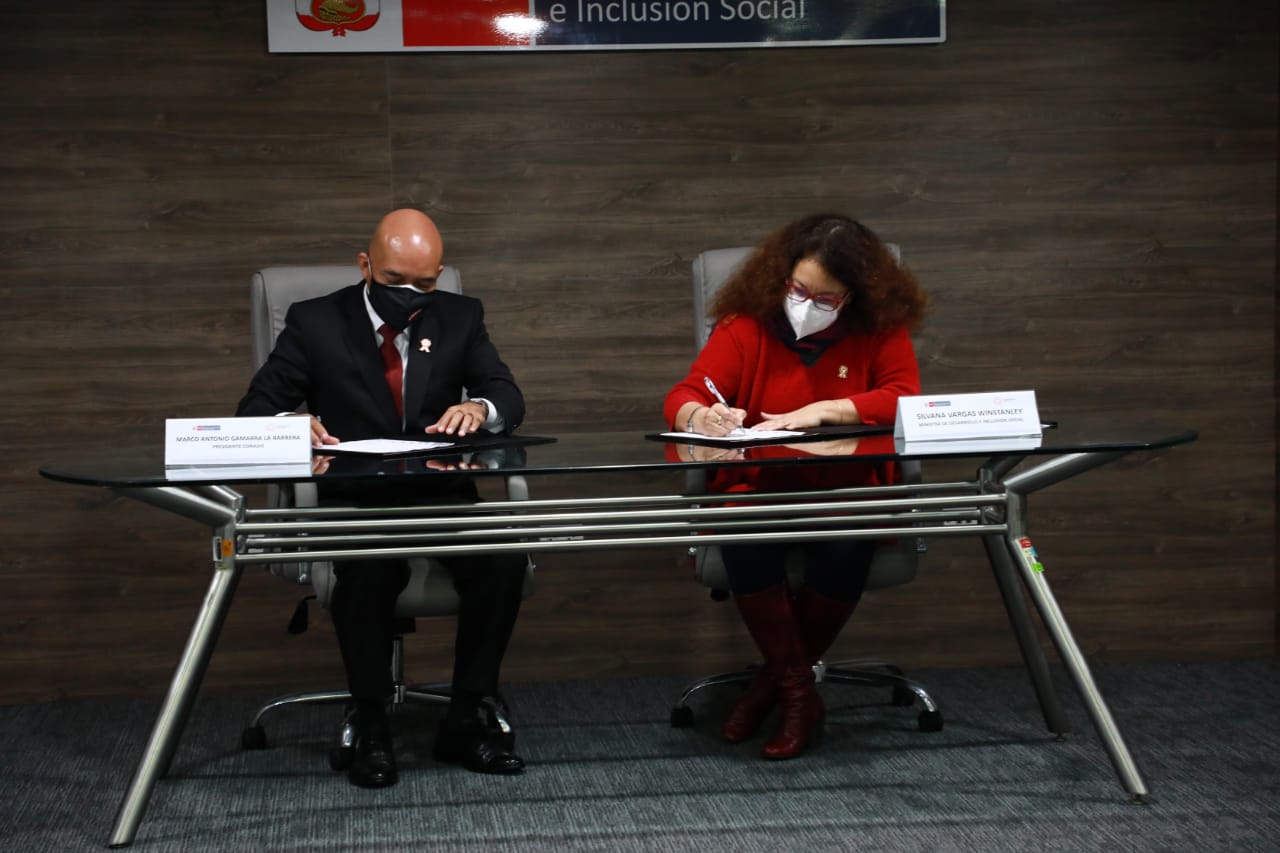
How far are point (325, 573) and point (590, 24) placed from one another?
5.64ft

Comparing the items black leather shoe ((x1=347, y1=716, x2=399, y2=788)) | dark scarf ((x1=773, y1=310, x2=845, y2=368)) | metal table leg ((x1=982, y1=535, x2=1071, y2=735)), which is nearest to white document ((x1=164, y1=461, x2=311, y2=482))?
black leather shoe ((x1=347, y1=716, x2=399, y2=788))

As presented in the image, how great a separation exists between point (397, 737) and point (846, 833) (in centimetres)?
117

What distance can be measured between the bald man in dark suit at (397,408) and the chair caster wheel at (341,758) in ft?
0.12

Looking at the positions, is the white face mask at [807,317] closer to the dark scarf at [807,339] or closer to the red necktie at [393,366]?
the dark scarf at [807,339]

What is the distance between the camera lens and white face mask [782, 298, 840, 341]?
305cm

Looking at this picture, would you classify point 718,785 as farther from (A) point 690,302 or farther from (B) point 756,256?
(A) point 690,302

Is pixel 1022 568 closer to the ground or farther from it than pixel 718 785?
farther from it

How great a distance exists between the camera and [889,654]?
13.0 feet

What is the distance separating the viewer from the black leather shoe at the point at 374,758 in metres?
2.84

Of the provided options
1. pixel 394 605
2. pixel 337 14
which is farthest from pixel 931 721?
pixel 337 14

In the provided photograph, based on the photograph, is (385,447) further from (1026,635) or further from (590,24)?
(590,24)

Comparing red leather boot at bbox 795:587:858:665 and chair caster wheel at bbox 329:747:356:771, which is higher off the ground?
red leather boot at bbox 795:587:858:665

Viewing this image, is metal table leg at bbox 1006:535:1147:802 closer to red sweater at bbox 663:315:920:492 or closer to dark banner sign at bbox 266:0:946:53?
red sweater at bbox 663:315:920:492

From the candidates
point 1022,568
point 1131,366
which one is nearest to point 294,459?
point 1022,568
